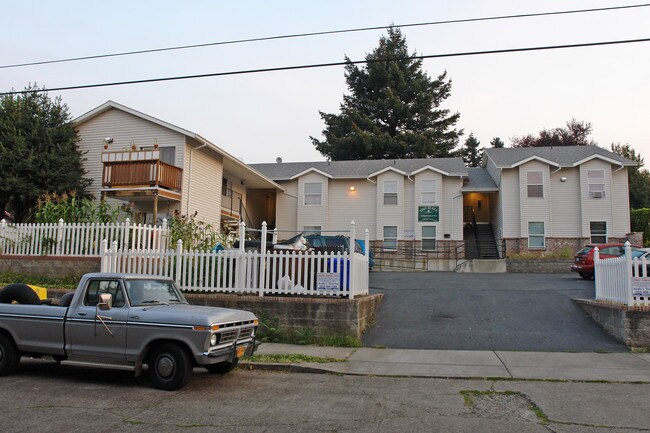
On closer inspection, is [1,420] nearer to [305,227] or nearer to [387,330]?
[387,330]

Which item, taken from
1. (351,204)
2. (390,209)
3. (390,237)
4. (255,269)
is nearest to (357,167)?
(351,204)

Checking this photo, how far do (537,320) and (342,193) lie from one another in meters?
21.5

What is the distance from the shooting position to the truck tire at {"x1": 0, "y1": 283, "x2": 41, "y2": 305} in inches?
332

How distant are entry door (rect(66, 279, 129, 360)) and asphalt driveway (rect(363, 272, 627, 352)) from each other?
17.3 ft

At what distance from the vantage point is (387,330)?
38.2 ft

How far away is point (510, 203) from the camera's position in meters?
29.8

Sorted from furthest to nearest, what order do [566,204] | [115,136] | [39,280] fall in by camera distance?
[566,204] < [115,136] < [39,280]

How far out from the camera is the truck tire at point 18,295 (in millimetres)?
8430

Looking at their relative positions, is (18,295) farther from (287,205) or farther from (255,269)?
(287,205)

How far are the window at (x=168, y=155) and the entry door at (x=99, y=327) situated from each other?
15.9 meters

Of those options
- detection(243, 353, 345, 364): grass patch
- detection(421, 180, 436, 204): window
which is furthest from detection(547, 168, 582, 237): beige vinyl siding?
detection(243, 353, 345, 364): grass patch

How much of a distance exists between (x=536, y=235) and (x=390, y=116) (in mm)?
24249

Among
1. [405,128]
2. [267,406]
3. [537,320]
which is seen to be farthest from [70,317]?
[405,128]

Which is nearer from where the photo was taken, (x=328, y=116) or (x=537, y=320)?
(x=537, y=320)
